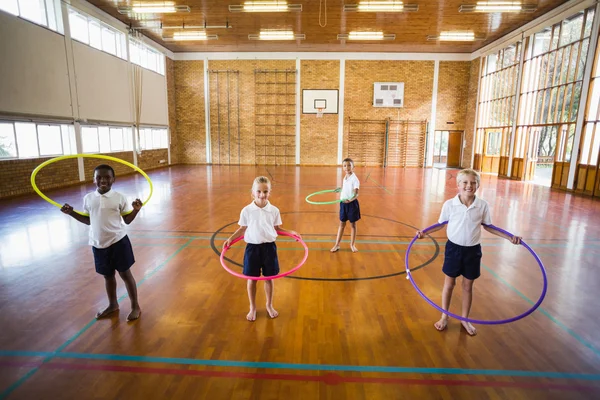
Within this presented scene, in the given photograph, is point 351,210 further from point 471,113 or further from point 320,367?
point 471,113

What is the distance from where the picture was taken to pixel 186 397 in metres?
2.54

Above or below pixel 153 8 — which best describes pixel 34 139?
below

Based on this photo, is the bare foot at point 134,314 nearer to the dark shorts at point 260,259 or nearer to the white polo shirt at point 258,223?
the dark shorts at point 260,259

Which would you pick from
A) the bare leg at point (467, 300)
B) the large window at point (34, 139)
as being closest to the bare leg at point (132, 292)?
the bare leg at point (467, 300)

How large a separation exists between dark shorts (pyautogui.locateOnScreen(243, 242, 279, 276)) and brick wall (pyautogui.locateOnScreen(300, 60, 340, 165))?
19.0m

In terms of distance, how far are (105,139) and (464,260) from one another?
1584cm

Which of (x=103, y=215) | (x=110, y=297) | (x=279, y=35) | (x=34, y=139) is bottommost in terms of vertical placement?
(x=110, y=297)

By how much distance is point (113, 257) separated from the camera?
11.3 ft

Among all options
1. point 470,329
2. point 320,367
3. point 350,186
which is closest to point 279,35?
point 350,186

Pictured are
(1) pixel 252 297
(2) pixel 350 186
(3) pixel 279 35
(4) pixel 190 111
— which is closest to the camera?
(1) pixel 252 297

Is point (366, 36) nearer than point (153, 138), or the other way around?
point (366, 36)

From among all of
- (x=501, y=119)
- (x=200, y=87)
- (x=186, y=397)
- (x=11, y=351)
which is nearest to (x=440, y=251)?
(x=186, y=397)

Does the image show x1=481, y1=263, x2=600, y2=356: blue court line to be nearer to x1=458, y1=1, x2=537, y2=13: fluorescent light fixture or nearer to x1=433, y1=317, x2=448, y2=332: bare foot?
x1=433, y1=317, x2=448, y2=332: bare foot

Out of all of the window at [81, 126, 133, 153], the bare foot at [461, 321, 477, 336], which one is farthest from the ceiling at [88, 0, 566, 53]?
the bare foot at [461, 321, 477, 336]
